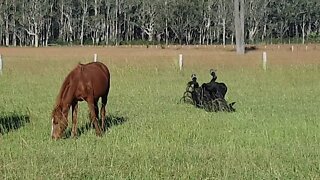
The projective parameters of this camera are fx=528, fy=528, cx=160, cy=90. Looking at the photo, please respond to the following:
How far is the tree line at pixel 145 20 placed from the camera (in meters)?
97.8

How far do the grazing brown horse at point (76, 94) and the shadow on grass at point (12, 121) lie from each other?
1370mm

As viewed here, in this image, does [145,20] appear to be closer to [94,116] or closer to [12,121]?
[12,121]

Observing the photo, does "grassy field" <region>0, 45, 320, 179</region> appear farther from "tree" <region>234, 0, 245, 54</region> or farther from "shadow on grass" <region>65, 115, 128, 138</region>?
"tree" <region>234, 0, 245, 54</region>

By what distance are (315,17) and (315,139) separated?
114360mm

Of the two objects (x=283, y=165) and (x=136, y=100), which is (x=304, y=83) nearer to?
(x=136, y=100)

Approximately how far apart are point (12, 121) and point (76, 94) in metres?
2.29

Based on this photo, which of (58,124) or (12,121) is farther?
(12,121)

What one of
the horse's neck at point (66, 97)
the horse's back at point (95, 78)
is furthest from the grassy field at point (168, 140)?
the horse's back at point (95, 78)

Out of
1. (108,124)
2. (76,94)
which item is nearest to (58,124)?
(76,94)

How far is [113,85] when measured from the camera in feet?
70.8

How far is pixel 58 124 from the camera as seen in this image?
9.75 metres

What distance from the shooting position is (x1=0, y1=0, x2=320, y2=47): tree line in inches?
3848

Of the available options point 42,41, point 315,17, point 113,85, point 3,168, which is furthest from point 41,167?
point 315,17

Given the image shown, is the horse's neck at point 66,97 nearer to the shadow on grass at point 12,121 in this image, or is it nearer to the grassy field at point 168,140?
the grassy field at point 168,140
